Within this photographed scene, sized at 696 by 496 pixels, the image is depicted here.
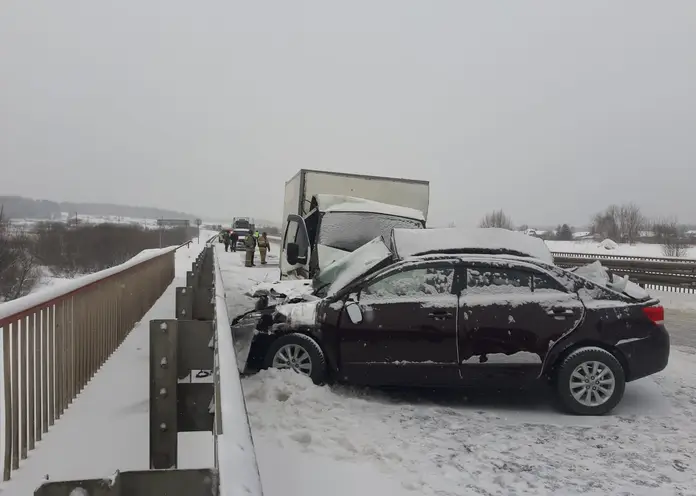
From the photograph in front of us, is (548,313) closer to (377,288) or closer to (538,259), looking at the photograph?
(538,259)

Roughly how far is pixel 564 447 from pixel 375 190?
8356 millimetres

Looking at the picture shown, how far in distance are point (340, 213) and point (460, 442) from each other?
6403 millimetres

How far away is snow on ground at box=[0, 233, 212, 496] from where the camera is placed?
11.8 feet

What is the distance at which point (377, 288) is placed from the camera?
6.28 metres

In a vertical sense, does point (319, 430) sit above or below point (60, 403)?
below

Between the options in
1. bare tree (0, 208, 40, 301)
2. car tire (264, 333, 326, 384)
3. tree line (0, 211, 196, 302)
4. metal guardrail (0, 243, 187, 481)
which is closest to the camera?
metal guardrail (0, 243, 187, 481)

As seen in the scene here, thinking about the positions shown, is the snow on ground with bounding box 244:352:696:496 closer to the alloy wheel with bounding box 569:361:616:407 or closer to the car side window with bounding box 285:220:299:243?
the alloy wheel with bounding box 569:361:616:407

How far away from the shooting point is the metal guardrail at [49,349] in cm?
354

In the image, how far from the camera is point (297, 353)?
6.33m

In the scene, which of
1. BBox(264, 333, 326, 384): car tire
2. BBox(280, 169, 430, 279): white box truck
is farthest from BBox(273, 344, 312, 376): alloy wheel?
BBox(280, 169, 430, 279): white box truck

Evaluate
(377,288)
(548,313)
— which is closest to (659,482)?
(548,313)

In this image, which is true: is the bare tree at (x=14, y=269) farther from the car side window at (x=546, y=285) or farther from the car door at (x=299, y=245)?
the car side window at (x=546, y=285)

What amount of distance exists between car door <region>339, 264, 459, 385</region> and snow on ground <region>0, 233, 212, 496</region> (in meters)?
2.13

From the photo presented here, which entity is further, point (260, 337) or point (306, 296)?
point (306, 296)
